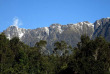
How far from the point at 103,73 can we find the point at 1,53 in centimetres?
3398

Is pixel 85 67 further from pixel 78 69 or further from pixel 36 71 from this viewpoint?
pixel 36 71

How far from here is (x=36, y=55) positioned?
7244 cm

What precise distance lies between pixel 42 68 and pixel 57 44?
38.7 meters

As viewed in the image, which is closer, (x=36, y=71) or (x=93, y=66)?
(x=93, y=66)

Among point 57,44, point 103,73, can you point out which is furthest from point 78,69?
point 57,44

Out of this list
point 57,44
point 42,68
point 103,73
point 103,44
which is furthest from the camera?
point 57,44

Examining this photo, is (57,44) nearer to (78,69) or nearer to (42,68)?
(42,68)

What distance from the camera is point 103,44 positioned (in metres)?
66.1

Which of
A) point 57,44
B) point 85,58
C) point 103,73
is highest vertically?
point 57,44

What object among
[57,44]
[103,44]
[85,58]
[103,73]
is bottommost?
[103,73]

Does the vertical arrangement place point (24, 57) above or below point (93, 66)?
above

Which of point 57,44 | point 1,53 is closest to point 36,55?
point 1,53

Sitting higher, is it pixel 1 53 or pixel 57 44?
pixel 57 44

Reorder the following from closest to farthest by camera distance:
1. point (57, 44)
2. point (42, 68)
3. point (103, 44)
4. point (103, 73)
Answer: point (103, 73) < point (103, 44) < point (42, 68) < point (57, 44)
